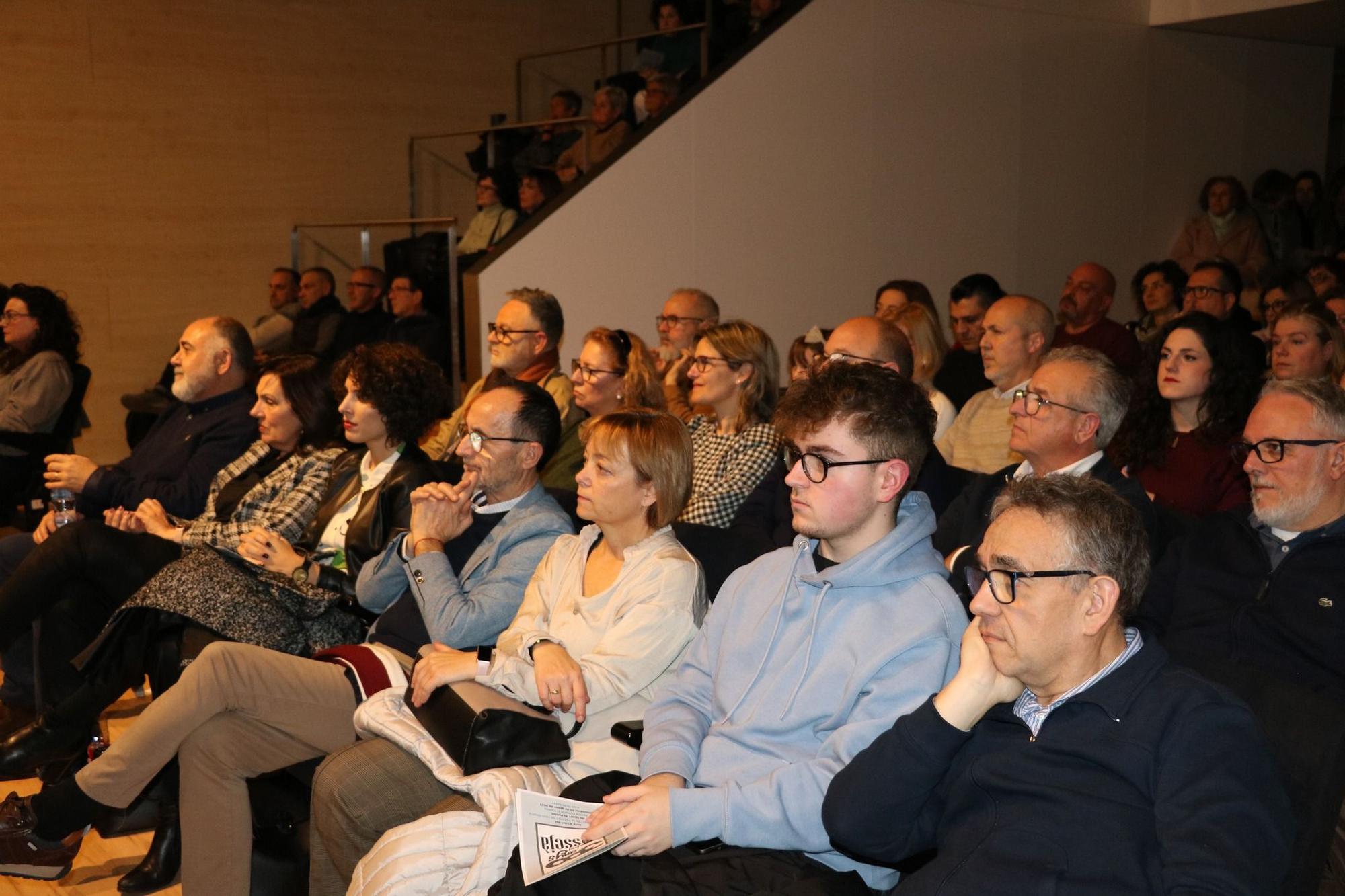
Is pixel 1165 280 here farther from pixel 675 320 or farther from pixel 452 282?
pixel 452 282

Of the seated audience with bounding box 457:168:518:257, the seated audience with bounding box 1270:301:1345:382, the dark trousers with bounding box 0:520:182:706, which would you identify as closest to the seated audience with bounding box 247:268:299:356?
the seated audience with bounding box 457:168:518:257

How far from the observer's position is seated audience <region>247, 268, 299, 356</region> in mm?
7543

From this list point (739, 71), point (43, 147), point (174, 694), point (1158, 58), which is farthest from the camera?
point (1158, 58)

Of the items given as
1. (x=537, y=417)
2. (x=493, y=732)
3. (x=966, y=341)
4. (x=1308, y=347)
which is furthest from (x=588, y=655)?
(x=966, y=341)

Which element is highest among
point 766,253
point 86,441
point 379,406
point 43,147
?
point 43,147

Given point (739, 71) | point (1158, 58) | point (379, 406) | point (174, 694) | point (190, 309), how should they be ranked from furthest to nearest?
point (1158, 58) → point (190, 309) → point (739, 71) → point (379, 406) → point (174, 694)

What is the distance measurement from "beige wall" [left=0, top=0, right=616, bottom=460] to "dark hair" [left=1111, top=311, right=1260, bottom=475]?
6384 mm

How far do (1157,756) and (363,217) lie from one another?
8014 millimetres

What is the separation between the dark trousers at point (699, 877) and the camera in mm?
1866

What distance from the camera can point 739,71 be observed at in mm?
7117

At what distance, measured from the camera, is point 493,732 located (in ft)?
7.36

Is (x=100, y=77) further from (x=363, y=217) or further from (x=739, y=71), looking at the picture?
(x=739, y=71)

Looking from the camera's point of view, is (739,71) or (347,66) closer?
(739,71)

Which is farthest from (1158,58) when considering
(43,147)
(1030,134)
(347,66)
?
(43,147)
